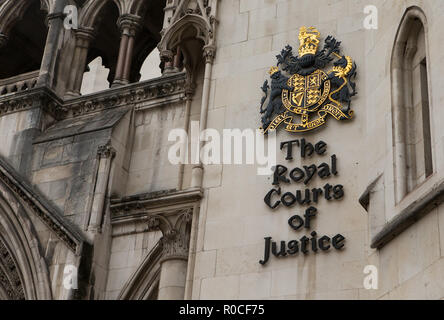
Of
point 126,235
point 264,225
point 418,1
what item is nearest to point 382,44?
point 418,1

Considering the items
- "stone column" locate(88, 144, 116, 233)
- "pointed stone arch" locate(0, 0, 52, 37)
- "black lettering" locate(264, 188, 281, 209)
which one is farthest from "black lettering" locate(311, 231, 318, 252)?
"pointed stone arch" locate(0, 0, 52, 37)

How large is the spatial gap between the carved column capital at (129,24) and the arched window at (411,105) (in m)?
11.3

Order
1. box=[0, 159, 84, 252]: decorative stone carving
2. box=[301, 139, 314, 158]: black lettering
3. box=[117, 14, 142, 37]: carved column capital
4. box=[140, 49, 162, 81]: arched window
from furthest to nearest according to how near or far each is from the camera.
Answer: box=[140, 49, 162, 81]: arched window → box=[117, 14, 142, 37]: carved column capital → box=[0, 159, 84, 252]: decorative stone carving → box=[301, 139, 314, 158]: black lettering

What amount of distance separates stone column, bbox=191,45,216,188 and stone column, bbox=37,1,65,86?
6.92m

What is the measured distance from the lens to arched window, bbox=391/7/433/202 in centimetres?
1095

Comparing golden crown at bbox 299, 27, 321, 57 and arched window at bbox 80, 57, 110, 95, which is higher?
arched window at bbox 80, 57, 110, 95

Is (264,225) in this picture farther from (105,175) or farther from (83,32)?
(83,32)

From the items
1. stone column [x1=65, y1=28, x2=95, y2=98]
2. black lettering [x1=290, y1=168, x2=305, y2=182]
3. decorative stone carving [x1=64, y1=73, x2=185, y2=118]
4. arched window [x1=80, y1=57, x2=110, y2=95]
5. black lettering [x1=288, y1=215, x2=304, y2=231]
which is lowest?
black lettering [x1=288, y1=215, x2=304, y2=231]

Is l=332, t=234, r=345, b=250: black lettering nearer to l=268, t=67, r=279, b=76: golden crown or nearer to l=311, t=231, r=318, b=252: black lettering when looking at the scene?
l=311, t=231, r=318, b=252: black lettering

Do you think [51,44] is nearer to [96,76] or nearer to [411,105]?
[96,76]

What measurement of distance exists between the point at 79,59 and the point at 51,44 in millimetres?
797

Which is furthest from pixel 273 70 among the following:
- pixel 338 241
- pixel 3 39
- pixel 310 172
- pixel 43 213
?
pixel 3 39

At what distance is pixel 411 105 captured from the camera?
11.5 m

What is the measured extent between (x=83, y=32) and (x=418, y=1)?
40.9ft
